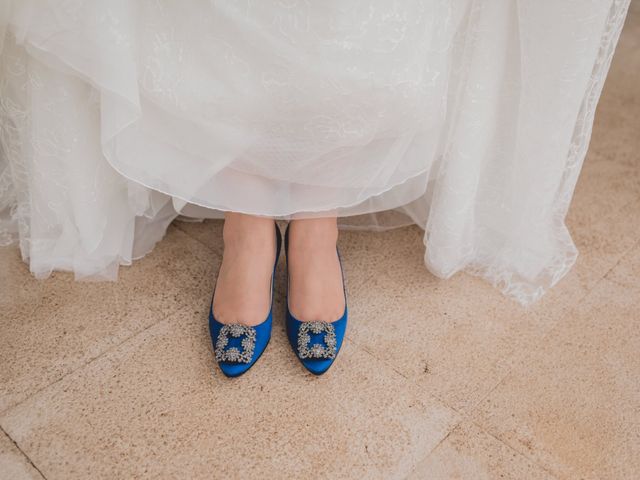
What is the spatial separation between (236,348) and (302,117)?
0.34m

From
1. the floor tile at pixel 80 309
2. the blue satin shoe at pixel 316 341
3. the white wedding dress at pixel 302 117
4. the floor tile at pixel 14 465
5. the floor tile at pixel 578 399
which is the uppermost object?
the white wedding dress at pixel 302 117

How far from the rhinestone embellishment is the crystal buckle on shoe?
0.23 feet

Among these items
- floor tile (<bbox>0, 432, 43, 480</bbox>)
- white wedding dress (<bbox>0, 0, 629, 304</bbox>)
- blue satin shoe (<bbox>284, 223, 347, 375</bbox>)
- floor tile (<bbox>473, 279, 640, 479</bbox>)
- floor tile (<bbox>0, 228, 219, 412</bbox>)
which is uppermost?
white wedding dress (<bbox>0, 0, 629, 304</bbox>)

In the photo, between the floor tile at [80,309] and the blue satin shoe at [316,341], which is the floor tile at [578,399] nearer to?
the blue satin shoe at [316,341]

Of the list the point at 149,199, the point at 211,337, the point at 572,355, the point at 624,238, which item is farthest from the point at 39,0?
the point at 624,238

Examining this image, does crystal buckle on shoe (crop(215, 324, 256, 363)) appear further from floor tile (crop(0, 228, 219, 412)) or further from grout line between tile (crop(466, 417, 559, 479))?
grout line between tile (crop(466, 417, 559, 479))

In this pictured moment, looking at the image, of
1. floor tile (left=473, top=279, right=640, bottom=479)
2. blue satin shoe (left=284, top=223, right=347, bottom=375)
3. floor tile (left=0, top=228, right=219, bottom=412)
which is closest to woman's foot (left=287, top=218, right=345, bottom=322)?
blue satin shoe (left=284, top=223, right=347, bottom=375)

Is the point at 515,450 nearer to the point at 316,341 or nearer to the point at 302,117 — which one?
the point at 316,341

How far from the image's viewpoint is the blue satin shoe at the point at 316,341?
93 centimetres

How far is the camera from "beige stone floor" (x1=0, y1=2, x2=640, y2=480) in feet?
2.70

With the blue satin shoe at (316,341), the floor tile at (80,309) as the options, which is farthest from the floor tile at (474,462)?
the floor tile at (80,309)

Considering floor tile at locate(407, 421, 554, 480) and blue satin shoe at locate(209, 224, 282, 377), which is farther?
blue satin shoe at locate(209, 224, 282, 377)

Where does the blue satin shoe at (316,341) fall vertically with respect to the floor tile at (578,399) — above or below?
above

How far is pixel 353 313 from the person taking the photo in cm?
105
